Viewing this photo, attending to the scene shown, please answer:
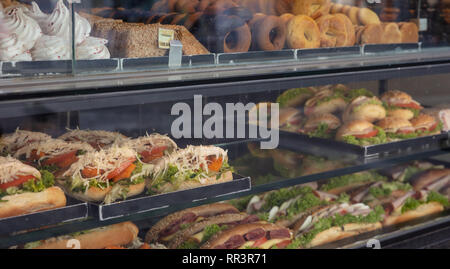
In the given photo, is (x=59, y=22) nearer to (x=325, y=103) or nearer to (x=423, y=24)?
(x=325, y=103)

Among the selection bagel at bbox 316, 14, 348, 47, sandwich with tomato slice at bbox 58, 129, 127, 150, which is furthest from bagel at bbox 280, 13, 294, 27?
sandwich with tomato slice at bbox 58, 129, 127, 150

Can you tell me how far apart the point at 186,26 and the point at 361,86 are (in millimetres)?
1636

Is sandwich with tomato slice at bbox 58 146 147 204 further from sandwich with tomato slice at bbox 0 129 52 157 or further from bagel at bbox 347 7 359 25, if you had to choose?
bagel at bbox 347 7 359 25

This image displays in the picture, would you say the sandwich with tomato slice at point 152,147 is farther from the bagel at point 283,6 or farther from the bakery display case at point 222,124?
the bagel at point 283,6

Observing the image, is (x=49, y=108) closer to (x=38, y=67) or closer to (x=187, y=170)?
(x=38, y=67)

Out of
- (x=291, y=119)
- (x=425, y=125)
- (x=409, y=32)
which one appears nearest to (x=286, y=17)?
(x=291, y=119)

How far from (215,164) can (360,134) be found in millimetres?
1116

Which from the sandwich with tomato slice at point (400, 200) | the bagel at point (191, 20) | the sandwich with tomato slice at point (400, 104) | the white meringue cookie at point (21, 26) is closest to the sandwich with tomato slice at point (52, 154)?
the white meringue cookie at point (21, 26)

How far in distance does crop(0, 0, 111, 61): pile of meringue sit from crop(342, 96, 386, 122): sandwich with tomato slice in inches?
72.5

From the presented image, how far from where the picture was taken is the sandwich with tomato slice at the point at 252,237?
287 cm

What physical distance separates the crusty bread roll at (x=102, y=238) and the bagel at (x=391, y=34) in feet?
5.72

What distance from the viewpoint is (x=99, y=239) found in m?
2.68

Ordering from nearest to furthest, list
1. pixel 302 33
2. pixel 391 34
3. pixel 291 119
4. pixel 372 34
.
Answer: pixel 302 33, pixel 372 34, pixel 391 34, pixel 291 119

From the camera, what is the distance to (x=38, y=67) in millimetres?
2088
